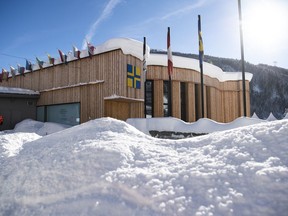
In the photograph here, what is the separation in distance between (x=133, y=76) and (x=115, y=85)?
160 cm

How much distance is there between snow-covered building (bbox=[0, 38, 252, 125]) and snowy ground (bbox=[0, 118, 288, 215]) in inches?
407

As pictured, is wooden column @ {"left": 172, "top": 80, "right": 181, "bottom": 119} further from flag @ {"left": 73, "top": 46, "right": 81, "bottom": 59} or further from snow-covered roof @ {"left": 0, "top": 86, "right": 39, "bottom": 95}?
snow-covered roof @ {"left": 0, "top": 86, "right": 39, "bottom": 95}

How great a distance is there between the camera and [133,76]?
16.0 meters

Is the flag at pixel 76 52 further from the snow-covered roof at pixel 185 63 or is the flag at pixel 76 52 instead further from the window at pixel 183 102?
the window at pixel 183 102

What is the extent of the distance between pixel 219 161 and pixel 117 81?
39.0ft

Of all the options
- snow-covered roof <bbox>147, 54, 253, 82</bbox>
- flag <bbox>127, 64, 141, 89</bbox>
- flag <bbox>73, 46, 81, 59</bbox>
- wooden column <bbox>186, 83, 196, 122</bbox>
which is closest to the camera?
flag <bbox>127, 64, 141, 89</bbox>

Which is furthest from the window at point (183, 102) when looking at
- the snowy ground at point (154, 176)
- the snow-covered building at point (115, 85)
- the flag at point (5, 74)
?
the flag at point (5, 74)

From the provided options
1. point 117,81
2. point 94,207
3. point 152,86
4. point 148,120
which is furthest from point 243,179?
point 152,86

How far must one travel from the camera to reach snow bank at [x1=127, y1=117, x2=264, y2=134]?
33.6ft

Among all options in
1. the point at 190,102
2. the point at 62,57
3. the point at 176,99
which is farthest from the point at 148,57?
the point at 62,57

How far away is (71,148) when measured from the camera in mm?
4953

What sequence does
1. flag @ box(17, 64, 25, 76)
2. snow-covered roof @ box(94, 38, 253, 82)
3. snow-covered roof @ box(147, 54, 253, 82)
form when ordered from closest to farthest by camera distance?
snow-covered roof @ box(94, 38, 253, 82), snow-covered roof @ box(147, 54, 253, 82), flag @ box(17, 64, 25, 76)

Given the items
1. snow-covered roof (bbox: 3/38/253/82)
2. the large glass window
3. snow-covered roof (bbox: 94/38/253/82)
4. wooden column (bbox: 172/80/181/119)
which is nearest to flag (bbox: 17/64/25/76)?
snow-covered roof (bbox: 3/38/253/82)

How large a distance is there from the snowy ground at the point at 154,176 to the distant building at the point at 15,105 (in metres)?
14.5
